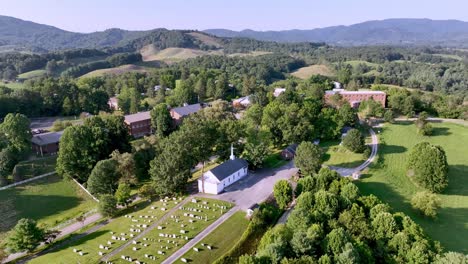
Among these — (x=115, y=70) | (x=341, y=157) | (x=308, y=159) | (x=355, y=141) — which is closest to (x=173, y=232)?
(x=308, y=159)

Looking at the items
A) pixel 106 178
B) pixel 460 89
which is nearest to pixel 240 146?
pixel 106 178

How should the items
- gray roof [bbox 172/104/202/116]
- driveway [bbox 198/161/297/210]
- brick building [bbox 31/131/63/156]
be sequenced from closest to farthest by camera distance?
driveway [bbox 198/161/297/210]
brick building [bbox 31/131/63/156]
gray roof [bbox 172/104/202/116]

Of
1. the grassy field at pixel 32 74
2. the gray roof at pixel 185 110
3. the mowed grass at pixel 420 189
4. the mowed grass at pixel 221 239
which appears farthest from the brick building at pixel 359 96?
the grassy field at pixel 32 74

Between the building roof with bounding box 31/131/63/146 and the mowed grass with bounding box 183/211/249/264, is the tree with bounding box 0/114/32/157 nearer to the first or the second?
the building roof with bounding box 31/131/63/146

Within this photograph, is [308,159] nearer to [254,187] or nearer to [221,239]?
[254,187]

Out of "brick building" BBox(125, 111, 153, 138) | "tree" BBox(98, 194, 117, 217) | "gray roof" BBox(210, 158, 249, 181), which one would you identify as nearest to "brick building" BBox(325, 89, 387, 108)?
"gray roof" BBox(210, 158, 249, 181)

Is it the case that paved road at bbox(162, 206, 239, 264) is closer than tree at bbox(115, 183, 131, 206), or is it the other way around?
paved road at bbox(162, 206, 239, 264)

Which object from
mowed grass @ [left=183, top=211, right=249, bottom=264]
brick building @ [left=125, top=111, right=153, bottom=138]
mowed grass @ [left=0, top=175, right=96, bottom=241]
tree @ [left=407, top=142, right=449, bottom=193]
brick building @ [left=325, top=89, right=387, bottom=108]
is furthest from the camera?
brick building @ [left=325, top=89, right=387, bottom=108]
